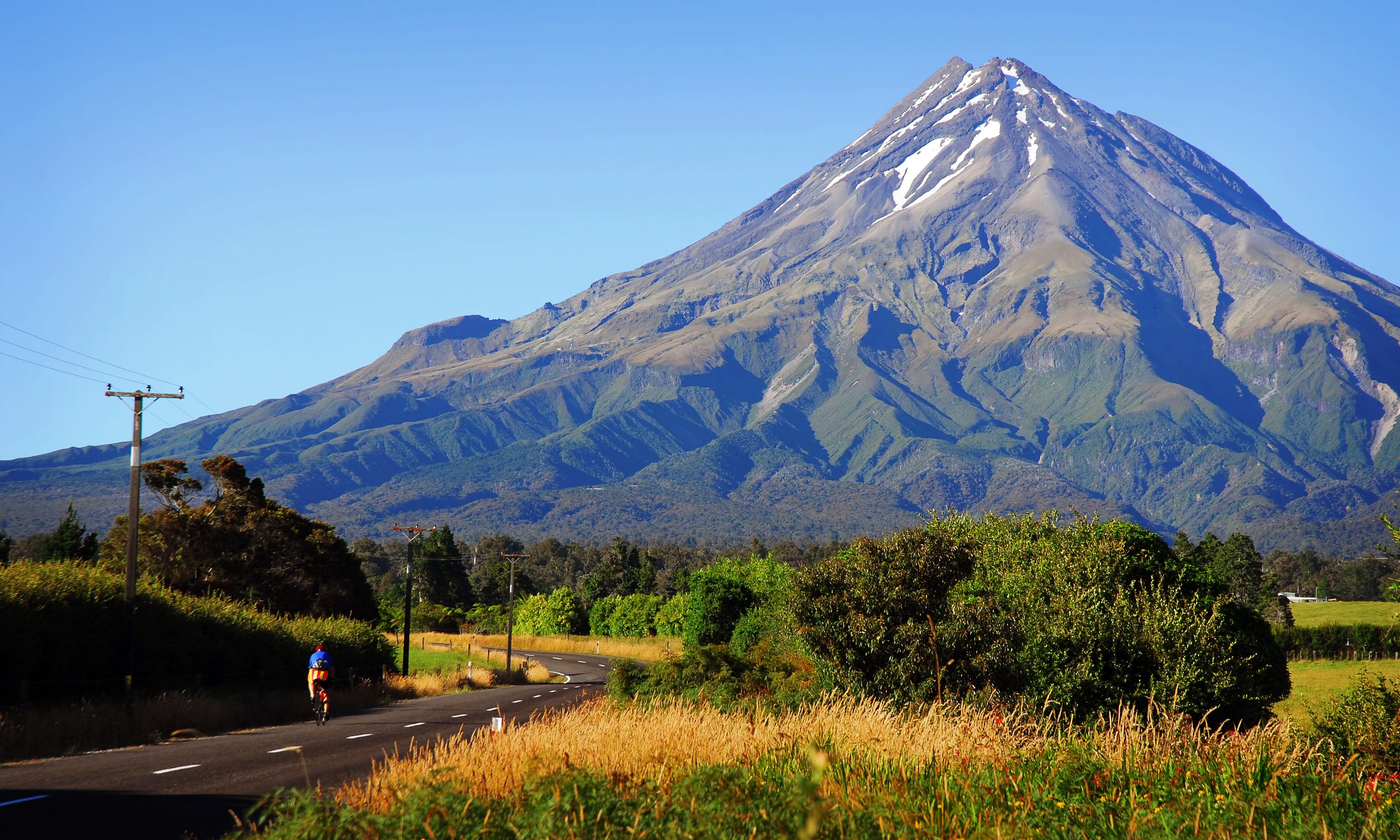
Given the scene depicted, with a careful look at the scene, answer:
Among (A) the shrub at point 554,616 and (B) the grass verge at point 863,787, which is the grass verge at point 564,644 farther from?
(B) the grass verge at point 863,787

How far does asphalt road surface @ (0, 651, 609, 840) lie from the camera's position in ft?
38.3

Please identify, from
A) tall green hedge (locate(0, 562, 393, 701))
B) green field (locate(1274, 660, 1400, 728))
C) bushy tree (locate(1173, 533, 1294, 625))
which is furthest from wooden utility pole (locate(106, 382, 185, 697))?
bushy tree (locate(1173, 533, 1294, 625))

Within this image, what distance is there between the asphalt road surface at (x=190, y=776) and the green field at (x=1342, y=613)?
70511 mm

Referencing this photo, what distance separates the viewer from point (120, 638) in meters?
25.5

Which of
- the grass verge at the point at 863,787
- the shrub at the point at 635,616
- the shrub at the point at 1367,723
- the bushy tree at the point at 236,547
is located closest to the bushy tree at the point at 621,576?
the shrub at the point at 635,616

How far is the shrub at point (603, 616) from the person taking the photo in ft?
334

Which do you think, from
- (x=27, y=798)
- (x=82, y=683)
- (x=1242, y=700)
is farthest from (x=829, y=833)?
(x=82, y=683)

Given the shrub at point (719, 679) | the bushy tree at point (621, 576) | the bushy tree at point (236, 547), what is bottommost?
the bushy tree at point (621, 576)

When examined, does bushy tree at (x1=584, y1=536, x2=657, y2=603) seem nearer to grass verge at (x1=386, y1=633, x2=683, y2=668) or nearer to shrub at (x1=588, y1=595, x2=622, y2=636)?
shrub at (x1=588, y1=595, x2=622, y2=636)

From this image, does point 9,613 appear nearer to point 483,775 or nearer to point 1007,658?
point 483,775

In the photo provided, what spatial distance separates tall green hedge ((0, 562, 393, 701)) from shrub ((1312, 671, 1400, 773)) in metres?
22.4

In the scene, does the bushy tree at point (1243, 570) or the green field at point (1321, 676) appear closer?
the green field at point (1321, 676)

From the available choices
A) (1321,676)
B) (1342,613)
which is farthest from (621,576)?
(1321,676)

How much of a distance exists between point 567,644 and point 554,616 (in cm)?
1618
